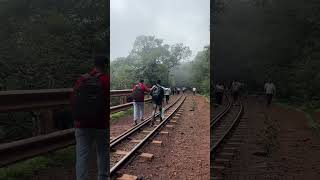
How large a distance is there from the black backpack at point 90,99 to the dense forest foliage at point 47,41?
162 cm

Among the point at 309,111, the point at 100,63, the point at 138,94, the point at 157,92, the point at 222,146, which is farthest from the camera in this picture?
the point at 157,92

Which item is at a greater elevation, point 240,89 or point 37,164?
point 240,89

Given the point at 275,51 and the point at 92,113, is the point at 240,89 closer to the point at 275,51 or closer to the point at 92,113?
the point at 275,51

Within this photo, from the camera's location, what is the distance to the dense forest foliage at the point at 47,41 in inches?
206

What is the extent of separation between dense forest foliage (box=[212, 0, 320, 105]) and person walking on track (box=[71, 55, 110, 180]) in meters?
2.25

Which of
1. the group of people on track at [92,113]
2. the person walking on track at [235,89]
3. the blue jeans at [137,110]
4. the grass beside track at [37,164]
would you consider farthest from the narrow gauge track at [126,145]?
the person walking on track at [235,89]

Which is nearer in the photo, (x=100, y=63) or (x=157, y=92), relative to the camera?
(x=100, y=63)

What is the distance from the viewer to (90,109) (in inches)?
143

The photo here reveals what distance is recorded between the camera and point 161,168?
19.7 feet

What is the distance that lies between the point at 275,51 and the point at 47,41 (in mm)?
4238

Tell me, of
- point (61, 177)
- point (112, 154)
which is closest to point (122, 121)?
point (112, 154)

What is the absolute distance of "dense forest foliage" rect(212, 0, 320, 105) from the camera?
20.0 feet

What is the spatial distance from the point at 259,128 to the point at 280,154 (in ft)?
3.44

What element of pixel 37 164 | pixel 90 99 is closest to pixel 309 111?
pixel 90 99
